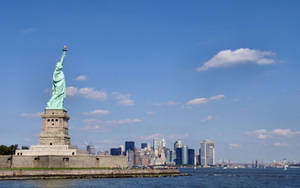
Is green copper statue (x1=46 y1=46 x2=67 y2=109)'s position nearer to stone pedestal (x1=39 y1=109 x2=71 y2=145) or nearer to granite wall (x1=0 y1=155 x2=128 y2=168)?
stone pedestal (x1=39 y1=109 x2=71 y2=145)

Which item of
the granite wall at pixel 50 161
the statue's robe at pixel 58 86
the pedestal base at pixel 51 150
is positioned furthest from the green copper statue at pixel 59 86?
the granite wall at pixel 50 161

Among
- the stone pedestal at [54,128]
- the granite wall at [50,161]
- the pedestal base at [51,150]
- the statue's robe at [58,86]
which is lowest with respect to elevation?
the granite wall at [50,161]

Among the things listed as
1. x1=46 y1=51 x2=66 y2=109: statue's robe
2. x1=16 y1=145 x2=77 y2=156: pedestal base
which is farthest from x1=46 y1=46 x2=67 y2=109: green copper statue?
x1=16 y1=145 x2=77 y2=156: pedestal base

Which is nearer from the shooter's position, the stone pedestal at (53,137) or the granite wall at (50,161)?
the granite wall at (50,161)

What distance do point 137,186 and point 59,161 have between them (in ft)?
53.3

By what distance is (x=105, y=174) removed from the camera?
221 feet

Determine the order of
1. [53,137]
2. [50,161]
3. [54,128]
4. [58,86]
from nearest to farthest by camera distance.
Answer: [50,161] < [53,137] < [54,128] < [58,86]

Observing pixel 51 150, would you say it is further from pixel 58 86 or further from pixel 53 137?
pixel 58 86

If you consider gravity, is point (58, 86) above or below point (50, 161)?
above

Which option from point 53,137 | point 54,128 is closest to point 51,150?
point 53,137

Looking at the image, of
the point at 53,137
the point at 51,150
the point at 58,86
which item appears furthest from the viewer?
the point at 58,86

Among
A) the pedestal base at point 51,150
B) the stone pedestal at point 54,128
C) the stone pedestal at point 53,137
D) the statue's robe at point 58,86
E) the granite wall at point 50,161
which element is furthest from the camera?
the statue's robe at point 58,86

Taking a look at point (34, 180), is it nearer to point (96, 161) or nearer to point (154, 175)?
point (96, 161)

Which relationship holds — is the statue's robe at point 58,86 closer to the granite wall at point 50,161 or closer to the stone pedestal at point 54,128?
the stone pedestal at point 54,128
